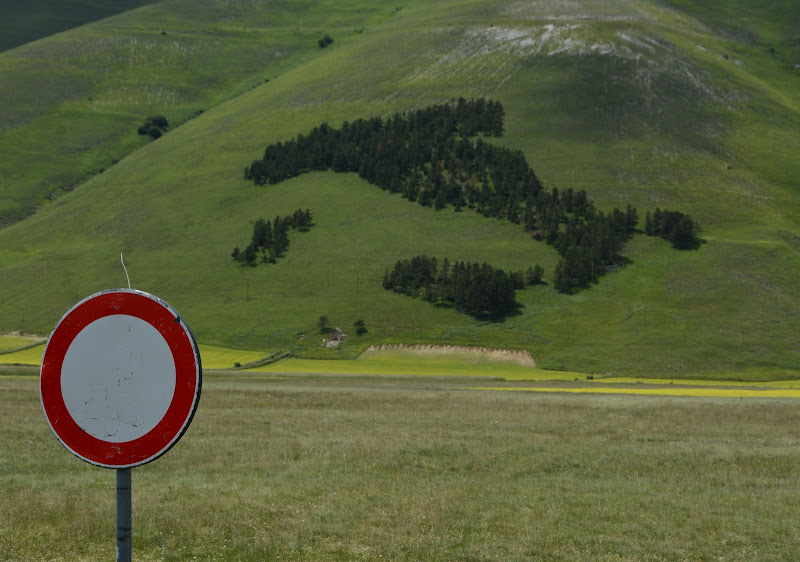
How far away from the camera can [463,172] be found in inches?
6978

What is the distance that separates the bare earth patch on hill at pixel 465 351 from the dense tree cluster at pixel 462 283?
1227 cm

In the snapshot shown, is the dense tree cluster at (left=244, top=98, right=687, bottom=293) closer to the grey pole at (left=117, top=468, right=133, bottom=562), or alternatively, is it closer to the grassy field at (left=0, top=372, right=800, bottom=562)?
the grassy field at (left=0, top=372, right=800, bottom=562)

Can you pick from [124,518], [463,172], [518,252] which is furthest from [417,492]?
[463,172]

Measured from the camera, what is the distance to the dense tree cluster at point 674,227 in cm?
15075

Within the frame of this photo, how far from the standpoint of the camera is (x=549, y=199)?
530ft

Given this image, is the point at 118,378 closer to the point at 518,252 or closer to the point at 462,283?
the point at 462,283

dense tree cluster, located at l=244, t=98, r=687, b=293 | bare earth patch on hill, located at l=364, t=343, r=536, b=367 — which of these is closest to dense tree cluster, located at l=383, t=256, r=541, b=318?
dense tree cluster, located at l=244, t=98, r=687, b=293

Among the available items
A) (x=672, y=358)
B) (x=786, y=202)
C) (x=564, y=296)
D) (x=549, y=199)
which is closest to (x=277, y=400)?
(x=672, y=358)

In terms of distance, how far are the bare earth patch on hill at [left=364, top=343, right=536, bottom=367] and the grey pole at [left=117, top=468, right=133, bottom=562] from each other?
11229cm

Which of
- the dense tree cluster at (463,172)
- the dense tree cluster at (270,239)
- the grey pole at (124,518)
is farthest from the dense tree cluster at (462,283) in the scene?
the grey pole at (124,518)

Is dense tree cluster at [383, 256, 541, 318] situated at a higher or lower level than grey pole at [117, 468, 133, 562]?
lower

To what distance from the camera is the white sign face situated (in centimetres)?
680

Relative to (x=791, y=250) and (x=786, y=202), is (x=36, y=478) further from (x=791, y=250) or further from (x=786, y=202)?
(x=786, y=202)

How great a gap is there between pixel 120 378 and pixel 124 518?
115 centimetres
